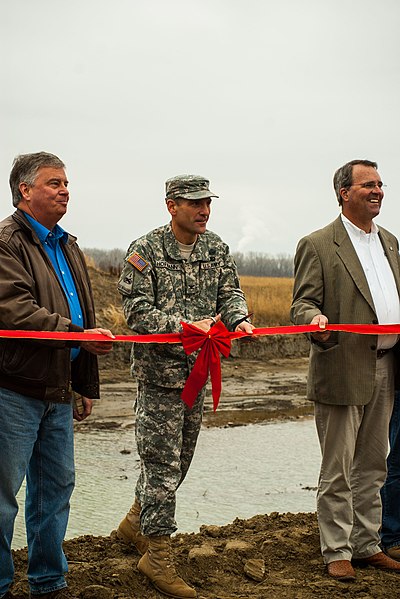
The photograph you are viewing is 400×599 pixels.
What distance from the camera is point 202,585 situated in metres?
4.91

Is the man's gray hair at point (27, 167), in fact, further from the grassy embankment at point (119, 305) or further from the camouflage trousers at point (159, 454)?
the grassy embankment at point (119, 305)

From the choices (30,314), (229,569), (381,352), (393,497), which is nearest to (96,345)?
(30,314)

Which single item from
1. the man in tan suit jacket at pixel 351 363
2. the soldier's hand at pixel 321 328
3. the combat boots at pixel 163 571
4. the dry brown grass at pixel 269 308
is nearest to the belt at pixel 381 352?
the man in tan suit jacket at pixel 351 363

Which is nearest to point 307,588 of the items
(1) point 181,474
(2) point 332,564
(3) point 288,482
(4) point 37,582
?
(2) point 332,564

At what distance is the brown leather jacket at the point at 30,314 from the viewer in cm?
409

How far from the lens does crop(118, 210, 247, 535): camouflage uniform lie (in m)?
4.68

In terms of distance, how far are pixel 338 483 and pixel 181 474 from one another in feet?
3.11

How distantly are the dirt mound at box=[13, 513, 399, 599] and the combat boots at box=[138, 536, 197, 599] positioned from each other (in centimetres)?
8

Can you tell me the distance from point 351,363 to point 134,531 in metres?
1.63

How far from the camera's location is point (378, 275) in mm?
5293

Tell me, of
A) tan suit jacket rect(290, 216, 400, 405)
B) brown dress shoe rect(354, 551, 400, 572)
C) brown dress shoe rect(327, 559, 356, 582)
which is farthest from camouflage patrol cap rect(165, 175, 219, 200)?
brown dress shoe rect(354, 551, 400, 572)

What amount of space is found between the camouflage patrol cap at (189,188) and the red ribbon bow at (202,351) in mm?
694

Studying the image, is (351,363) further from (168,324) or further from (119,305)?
(119,305)

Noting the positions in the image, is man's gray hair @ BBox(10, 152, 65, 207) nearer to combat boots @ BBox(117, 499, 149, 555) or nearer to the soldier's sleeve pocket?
the soldier's sleeve pocket
